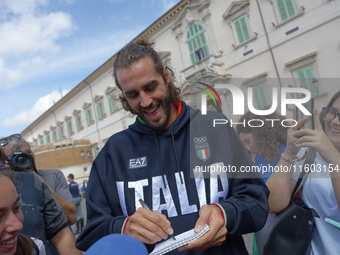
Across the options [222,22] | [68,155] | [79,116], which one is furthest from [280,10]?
[68,155]

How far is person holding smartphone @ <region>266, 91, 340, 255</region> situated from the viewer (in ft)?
4.08

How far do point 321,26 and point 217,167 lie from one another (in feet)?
36.0

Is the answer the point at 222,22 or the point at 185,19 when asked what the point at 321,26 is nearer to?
the point at 222,22

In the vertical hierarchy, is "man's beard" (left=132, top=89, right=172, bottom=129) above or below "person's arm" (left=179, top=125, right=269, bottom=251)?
above

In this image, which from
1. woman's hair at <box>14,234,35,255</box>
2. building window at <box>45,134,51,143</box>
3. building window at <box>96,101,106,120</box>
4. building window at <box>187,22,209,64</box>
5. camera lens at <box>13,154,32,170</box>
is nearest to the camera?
woman's hair at <box>14,234,35,255</box>

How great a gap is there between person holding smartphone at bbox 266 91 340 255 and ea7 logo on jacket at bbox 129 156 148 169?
2.34ft

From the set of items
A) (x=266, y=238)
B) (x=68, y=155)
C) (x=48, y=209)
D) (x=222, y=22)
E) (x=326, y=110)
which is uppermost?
(x=222, y=22)

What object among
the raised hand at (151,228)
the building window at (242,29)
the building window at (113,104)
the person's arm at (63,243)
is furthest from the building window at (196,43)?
the raised hand at (151,228)

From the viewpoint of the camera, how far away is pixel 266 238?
1.50m

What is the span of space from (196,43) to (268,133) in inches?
512

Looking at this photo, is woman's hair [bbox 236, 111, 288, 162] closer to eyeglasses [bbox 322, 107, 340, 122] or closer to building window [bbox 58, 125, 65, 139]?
eyeglasses [bbox 322, 107, 340, 122]

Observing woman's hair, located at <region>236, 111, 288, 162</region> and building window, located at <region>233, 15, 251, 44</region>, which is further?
building window, located at <region>233, 15, 251, 44</region>

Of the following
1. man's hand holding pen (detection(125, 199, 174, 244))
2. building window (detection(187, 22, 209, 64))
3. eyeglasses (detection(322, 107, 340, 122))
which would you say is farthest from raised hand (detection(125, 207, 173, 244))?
building window (detection(187, 22, 209, 64))

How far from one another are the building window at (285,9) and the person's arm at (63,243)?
11.7 meters
